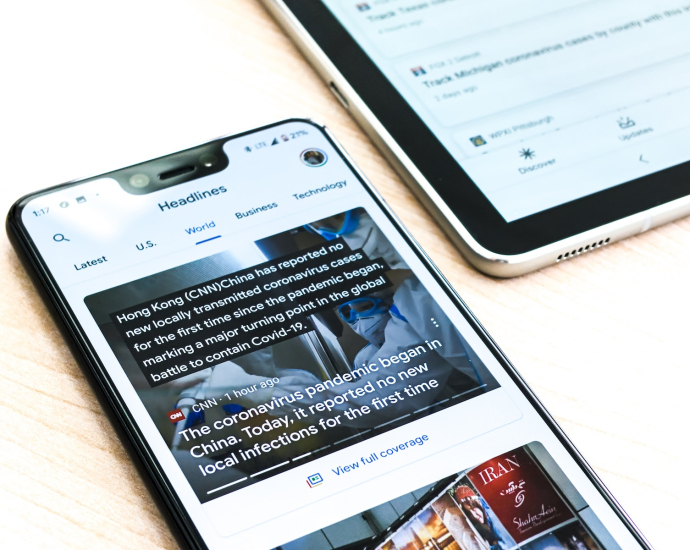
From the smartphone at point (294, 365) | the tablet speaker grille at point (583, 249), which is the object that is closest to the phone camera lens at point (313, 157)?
the smartphone at point (294, 365)

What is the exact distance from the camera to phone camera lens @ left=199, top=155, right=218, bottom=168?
439 millimetres

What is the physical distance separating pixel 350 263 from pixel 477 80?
0.17 m

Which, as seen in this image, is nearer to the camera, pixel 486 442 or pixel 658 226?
pixel 486 442

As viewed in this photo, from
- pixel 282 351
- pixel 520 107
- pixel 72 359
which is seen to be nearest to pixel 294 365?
pixel 282 351

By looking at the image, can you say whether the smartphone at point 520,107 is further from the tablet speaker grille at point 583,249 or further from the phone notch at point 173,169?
the phone notch at point 173,169

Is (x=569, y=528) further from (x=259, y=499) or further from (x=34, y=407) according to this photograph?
(x=34, y=407)

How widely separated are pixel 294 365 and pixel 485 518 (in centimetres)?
11

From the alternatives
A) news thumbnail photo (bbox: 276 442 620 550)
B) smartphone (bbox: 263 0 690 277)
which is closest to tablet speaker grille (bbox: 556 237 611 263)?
smartphone (bbox: 263 0 690 277)

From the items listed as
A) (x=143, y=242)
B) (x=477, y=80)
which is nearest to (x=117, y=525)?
(x=143, y=242)

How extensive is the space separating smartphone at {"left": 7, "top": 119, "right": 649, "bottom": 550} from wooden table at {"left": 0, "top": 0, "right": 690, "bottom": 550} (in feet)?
0.07

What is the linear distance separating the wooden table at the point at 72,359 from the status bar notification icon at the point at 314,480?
6cm

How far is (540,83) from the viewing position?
49 centimetres

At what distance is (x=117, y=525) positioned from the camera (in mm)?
332

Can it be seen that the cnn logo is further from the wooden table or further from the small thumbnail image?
the small thumbnail image
